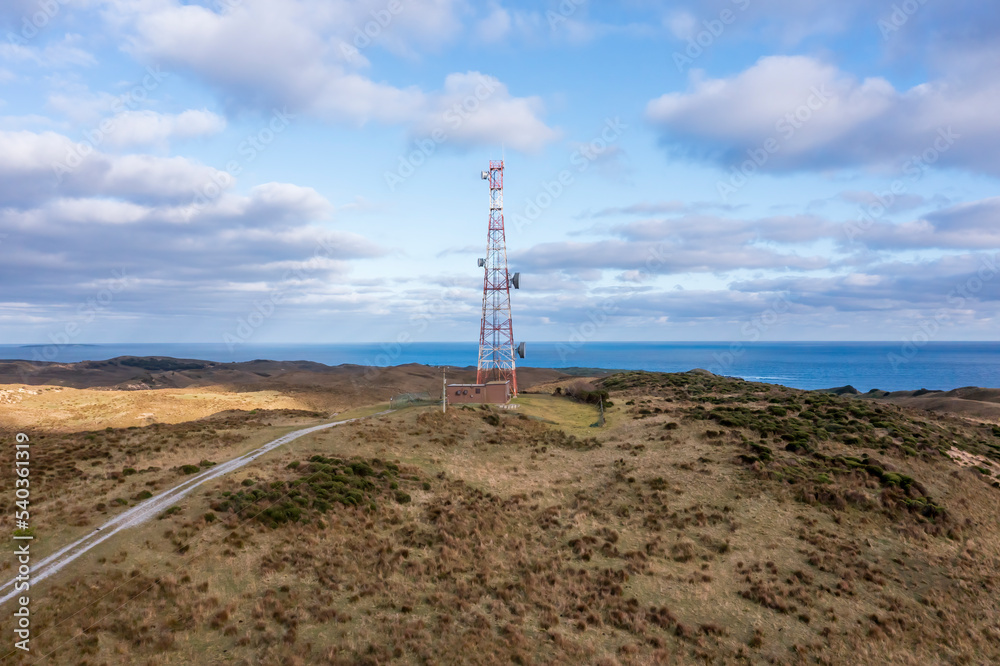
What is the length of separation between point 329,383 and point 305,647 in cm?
7644

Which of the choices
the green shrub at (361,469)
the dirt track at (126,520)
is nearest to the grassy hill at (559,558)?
the green shrub at (361,469)

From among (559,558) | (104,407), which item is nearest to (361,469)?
(559,558)

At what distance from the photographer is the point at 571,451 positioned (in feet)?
125

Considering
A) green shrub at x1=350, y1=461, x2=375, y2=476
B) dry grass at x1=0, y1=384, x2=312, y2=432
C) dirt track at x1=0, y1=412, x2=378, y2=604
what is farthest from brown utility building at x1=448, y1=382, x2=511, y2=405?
dry grass at x1=0, y1=384, x2=312, y2=432

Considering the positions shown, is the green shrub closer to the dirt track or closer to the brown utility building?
the dirt track

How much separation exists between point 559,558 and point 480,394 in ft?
83.8

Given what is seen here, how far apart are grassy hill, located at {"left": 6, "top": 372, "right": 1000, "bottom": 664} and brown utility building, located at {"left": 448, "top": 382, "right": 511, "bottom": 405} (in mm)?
8537

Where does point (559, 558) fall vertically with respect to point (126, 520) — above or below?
below

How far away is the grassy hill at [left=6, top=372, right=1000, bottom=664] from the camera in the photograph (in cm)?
1600

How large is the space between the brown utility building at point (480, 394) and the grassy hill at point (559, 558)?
8537 mm

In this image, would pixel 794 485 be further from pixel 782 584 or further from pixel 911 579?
pixel 782 584

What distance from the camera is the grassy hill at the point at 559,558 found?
52.5 ft

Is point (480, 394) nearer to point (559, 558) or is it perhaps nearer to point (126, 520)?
point (559, 558)

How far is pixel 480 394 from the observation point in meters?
47.7
